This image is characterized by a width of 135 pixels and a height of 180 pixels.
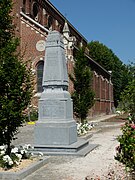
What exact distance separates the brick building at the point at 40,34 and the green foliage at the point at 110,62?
976 centimetres

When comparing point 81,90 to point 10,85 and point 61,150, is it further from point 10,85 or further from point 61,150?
point 10,85

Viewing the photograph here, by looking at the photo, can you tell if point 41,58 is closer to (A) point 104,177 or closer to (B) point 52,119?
(B) point 52,119

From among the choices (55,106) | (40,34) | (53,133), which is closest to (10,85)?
(55,106)

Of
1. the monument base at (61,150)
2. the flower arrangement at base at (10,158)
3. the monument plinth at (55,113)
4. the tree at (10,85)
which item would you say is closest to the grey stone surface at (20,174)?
the flower arrangement at base at (10,158)

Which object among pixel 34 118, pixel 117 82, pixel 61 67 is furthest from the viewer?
pixel 117 82

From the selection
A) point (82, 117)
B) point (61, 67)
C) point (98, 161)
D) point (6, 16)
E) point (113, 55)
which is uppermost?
point (113, 55)

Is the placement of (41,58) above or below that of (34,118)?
above

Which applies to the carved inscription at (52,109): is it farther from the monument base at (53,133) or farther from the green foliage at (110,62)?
the green foliage at (110,62)

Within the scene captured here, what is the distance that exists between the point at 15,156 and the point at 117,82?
2224 inches

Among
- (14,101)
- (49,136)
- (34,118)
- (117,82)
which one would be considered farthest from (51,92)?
(117,82)

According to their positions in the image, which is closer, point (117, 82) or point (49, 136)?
point (49, 136)

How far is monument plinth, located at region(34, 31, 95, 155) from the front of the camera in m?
9.88

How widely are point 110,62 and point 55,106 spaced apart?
170 ft

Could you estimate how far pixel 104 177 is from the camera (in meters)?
6.35
